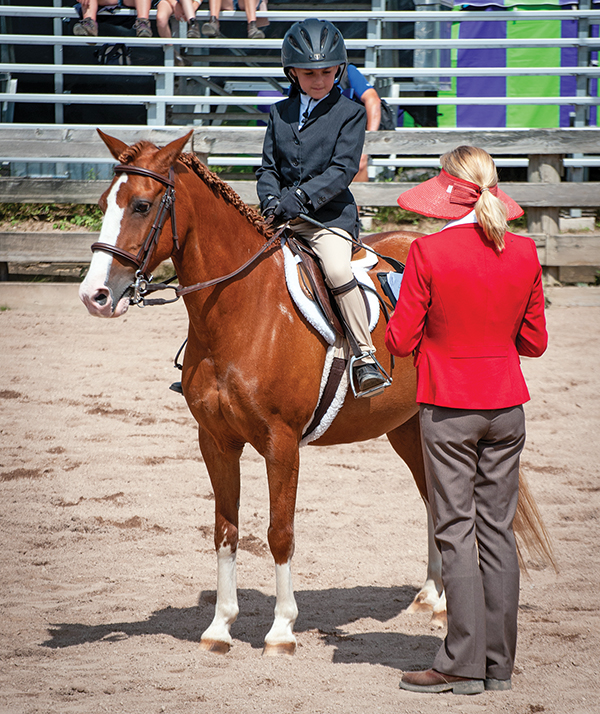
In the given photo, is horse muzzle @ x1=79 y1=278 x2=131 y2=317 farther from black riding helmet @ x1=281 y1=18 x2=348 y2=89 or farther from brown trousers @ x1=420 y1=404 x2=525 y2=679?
black riding helmet @ x1=281 y1=18 x2=348 y2=89

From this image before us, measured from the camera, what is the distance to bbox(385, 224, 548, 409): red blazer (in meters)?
2.95

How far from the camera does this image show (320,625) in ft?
13.5

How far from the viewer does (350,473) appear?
20.6 ft

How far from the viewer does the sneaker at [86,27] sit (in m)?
11.3

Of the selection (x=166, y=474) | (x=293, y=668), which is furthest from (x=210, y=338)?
(x=166, y=474)

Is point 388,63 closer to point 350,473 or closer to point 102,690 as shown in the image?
point 350,473

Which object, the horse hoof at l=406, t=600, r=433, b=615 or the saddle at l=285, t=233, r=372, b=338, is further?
the horse hoof at l=406, t=600, r=433, b=615

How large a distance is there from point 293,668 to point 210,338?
156 cm

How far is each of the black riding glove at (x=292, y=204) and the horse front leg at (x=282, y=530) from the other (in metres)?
1.12

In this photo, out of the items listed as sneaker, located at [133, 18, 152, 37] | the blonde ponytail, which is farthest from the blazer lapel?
sneaker, located at [133, 18, 152, 37]

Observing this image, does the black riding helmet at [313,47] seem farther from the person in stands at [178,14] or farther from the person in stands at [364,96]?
the person in stands at [178,14]

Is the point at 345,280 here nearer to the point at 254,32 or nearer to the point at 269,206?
the point at 269,206

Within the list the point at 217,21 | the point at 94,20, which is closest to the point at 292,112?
the point at 217,21

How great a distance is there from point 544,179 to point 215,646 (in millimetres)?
7990
